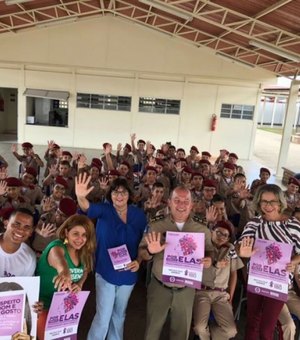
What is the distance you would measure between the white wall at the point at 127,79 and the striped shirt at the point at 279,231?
468 inches

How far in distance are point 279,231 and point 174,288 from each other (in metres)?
0.90

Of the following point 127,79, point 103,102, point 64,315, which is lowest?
point 64,315

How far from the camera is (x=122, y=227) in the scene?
8.25ft

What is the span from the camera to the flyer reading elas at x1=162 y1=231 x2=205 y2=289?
7.63 feet

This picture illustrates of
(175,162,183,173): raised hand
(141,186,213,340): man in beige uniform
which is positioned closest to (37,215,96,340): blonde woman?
(141,186,213,340): man in beige uniform

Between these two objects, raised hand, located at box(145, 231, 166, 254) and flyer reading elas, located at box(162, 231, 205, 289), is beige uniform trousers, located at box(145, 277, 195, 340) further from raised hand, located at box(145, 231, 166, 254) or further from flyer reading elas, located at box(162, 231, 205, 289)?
raised hand, located at box(145, 231, 166, 254)

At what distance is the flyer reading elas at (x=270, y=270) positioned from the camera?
2383mm

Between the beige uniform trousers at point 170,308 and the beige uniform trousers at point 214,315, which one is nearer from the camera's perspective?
the beige uniform trousers at point 170,308

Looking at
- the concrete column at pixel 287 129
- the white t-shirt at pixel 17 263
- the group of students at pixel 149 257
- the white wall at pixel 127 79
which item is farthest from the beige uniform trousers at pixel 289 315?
the white wall at pixel 127 79

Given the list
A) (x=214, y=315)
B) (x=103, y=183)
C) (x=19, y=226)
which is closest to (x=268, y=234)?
(x=214, y=315)

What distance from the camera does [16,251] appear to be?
81.7 inches

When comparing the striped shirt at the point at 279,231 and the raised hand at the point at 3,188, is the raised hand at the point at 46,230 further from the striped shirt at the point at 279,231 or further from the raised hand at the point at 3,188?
the striped shirt at the point at 279,231

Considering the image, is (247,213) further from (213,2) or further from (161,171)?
(213,2)

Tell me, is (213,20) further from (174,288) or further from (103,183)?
(174,288)
